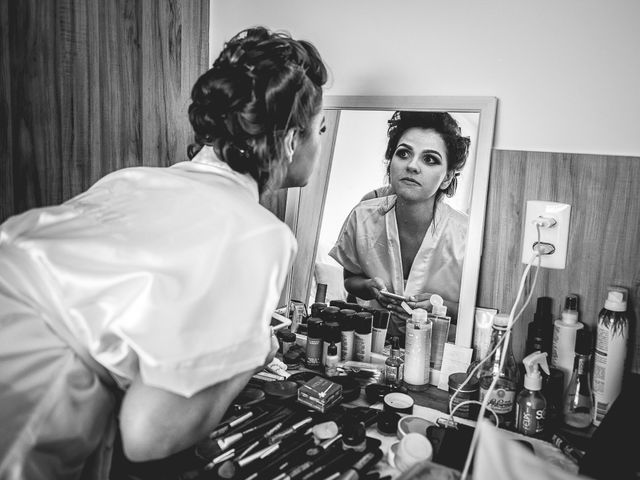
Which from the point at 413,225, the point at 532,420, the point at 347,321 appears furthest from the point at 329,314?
the point at 532,420

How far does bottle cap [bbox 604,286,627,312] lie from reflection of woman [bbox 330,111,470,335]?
0.32 metres

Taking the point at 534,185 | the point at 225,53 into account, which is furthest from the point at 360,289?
the point at 225,53

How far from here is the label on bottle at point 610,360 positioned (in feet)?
3.31

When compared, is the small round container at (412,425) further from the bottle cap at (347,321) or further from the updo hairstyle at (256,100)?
the updo hairstyle at (256,100)

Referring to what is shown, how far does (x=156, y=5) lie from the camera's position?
129cm

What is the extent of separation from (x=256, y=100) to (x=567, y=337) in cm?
82

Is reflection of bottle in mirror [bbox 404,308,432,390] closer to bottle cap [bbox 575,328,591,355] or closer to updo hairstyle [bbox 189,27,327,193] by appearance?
bottle cap [bbox 575,328,591,355]

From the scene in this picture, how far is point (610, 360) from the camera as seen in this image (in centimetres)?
101

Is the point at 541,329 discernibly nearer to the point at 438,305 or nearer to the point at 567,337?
the point at 567,337

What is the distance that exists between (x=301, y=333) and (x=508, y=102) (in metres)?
0.81

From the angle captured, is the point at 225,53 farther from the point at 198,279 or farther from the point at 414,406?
the point at 414,406

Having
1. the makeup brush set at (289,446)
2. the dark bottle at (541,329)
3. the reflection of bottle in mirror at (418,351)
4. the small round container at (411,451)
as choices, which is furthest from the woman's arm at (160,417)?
the dark bottle at (541,329)

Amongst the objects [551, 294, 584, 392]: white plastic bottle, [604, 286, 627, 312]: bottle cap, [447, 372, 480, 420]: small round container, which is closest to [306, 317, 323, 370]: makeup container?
[447, 372, 480, 420]: small round container

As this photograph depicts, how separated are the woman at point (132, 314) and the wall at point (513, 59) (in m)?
0.69
